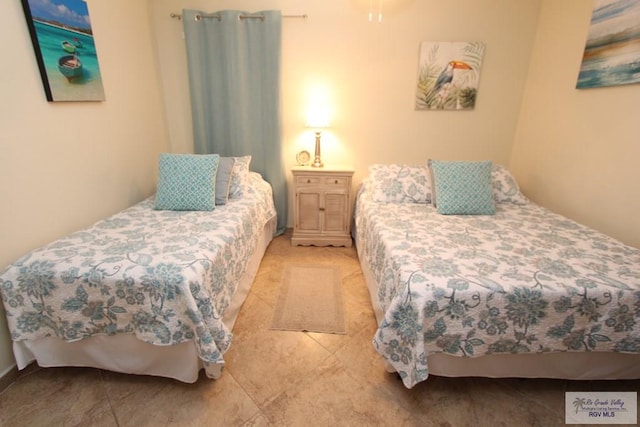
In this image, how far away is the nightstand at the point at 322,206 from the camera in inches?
108

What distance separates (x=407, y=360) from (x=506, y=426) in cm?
51

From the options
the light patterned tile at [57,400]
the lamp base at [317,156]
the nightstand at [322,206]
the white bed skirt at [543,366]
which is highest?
the lamp base at [317,156]

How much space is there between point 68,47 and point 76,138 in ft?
1.73

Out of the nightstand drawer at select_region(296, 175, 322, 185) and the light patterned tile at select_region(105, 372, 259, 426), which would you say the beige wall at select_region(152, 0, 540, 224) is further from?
the light patterned tile at select_region(105, 372, 259, 426)

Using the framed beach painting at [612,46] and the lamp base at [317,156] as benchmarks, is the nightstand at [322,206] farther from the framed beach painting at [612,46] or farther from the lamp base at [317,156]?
the framed beach painting at [612,46]

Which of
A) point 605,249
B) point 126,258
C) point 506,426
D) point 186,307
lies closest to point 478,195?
point 605,249

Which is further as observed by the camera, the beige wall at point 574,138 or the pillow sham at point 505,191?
the pillow sham at point 505,191

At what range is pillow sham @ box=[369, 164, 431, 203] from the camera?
2.43 meters

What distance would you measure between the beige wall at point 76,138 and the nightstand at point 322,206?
1.38 metres

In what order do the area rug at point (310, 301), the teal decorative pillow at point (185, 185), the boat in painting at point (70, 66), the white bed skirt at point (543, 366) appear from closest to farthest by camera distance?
the white bed skirt at point (543, 366)
the boat in painting at point (70, 66)
the area rug at point (310, 301)
the teal decorative pillow at point (185, 185)

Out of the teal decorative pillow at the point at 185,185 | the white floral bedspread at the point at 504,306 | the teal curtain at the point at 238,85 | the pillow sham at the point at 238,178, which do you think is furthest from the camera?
the teal curtain at the point at 238,85

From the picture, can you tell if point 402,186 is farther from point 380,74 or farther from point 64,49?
point 64,49

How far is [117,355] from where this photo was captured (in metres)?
1.44

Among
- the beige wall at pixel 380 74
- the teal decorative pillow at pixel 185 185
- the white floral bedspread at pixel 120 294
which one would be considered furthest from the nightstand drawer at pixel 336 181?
the white floral bedspread at pixel 120 294
